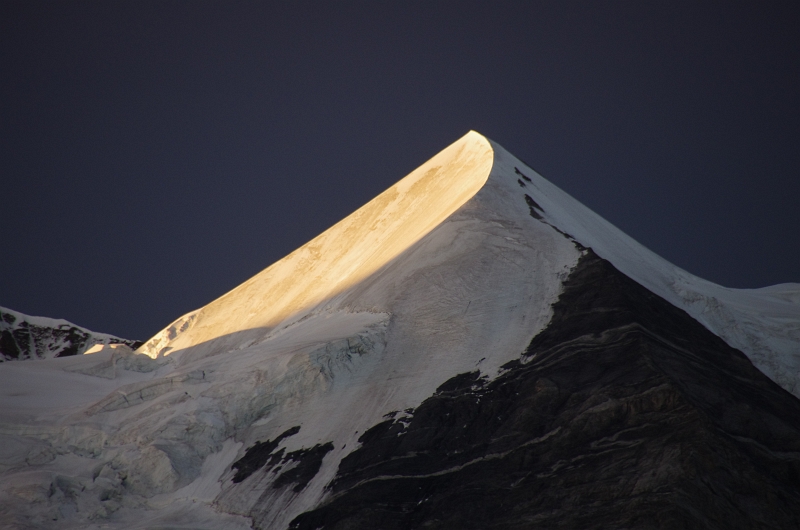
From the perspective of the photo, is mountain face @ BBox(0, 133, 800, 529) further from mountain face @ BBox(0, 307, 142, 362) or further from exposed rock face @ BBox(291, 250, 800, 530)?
mountain face @ BBox(0, 307, 142, 362)

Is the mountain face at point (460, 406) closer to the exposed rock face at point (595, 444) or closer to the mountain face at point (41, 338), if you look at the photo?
the exposed rock face at point (595, 444)

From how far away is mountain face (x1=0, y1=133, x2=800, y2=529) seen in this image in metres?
25.5

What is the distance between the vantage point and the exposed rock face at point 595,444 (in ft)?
77.7

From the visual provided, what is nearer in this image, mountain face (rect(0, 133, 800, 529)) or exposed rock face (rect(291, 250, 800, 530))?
exposed rock face (rect(291, 250, 800, 530))

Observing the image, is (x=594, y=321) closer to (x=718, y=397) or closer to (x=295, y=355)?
(x=718, y=397)

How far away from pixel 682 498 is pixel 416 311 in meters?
19.6

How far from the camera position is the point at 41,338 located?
84.1 meters

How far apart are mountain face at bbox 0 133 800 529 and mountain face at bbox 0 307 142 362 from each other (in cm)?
3145

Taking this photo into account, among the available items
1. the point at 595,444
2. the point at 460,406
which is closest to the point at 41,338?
the point at 460,406

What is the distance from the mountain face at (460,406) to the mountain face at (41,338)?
103 ft

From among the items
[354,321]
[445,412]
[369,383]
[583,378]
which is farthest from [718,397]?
[354,321]

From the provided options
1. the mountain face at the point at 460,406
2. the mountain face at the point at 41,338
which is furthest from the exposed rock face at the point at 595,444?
the mountain face at the point at 41,338

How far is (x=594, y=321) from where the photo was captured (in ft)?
112

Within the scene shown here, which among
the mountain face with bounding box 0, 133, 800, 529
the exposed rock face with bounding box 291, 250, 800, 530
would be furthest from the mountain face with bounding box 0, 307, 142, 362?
the exposed rock face with bounding box 291, 250, 800, 530
